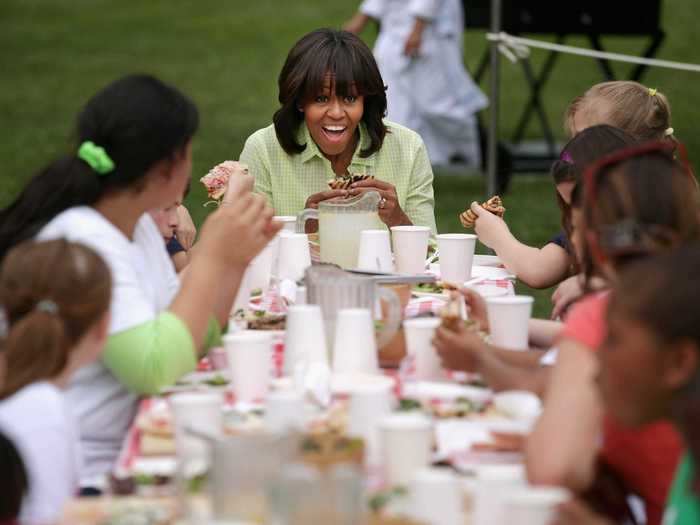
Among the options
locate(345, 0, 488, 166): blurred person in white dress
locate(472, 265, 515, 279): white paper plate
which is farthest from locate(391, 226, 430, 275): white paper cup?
locate(345, 0, 488, 166): blurred person in white dress

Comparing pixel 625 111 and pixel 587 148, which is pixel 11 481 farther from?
pixel 625 111

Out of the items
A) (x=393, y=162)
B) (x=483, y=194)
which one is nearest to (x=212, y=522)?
(x=393, y=162)

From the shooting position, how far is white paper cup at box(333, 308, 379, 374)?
2.88 metres

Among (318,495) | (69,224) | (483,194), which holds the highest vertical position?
(69,224)

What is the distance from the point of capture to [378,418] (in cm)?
246

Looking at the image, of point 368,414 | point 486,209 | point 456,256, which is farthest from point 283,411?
point 486,209

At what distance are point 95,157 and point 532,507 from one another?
4.73 ft

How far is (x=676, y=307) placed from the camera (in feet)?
6.68

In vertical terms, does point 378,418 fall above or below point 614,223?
below

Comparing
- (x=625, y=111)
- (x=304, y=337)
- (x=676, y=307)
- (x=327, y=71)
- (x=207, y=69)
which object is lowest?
(x=304, y=337)

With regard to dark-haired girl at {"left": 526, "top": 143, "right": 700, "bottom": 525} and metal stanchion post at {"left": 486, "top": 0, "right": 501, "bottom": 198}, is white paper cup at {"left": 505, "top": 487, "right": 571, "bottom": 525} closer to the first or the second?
dark-haired girl at {"left": 526, "top": 143, "right": 700, "bottom": 525}

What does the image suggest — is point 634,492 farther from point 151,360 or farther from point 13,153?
point 13,153

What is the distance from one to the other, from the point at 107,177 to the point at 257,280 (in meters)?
0.91

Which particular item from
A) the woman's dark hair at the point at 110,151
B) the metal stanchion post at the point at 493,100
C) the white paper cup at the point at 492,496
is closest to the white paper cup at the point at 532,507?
the white paper cup at the point at 492,496
